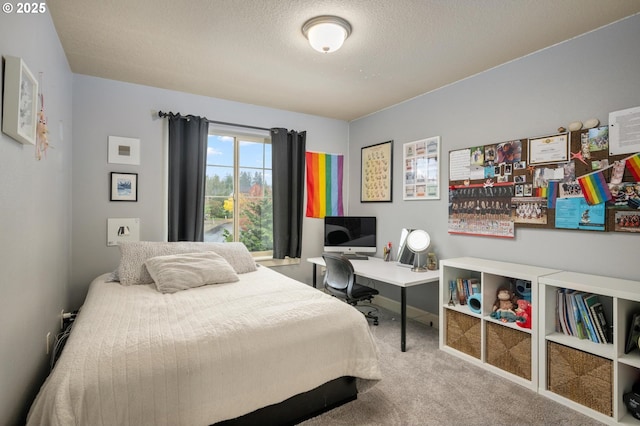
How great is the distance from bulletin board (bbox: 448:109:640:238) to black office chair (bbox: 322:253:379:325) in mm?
1069

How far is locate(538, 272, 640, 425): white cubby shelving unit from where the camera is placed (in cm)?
180

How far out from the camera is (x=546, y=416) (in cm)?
190

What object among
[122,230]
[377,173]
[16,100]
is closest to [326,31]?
[16,100]

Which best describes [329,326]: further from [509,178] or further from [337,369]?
[509,178]

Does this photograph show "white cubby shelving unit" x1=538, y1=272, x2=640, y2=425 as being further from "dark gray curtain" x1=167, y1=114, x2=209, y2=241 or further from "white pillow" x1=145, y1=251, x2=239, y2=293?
"dark gray curtain" x1=167, y1=114, x2=209, y2=241

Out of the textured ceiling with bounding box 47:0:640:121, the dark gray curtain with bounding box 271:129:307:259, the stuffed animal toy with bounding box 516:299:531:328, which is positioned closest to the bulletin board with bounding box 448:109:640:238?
the stuffed animal toy with bounding box 516:299:531:328

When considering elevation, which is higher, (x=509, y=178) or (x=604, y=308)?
(x=509, y=178)

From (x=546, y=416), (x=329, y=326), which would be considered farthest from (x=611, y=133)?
(x=329, y=326)

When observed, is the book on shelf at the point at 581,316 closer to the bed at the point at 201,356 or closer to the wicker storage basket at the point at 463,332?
the wicker storage basket at the point at 463,332

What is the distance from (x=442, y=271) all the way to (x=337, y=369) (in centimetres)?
140

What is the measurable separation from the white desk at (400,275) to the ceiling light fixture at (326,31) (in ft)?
6.27

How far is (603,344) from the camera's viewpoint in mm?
1945

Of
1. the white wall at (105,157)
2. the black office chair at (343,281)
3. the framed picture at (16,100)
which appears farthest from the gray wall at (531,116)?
the framed picture at (16,100)

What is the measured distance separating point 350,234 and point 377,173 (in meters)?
0.85
